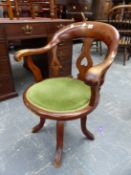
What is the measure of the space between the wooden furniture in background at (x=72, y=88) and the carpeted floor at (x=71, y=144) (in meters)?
0.08

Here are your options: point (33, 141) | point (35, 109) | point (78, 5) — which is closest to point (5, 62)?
point (33, 141)

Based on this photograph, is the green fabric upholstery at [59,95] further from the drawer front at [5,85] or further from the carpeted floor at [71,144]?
the drawer front at [5,85]

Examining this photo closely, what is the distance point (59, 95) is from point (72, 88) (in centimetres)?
Result: 13

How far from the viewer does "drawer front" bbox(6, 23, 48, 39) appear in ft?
5.27

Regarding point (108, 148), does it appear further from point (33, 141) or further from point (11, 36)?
point (11, 36)

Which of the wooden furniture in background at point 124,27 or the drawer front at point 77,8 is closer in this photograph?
A: the wooden furniture in background at point 124,27

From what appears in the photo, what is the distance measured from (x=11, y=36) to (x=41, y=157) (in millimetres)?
1145

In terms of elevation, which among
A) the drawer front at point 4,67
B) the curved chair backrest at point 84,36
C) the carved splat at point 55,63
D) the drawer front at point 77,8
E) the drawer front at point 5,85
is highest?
the drawer front at point 77,8

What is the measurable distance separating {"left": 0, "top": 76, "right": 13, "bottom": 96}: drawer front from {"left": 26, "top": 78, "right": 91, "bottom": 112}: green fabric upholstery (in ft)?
2.49

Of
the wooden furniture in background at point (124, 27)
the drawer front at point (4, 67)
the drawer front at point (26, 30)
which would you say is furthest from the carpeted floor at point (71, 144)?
the wooden furniture in background at point (124, 27)

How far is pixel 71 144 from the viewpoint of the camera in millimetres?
1259

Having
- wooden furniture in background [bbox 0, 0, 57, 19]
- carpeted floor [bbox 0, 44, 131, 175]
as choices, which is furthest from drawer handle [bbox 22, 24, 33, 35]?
carpeted floor [bbox 0, 44, 131, 175]

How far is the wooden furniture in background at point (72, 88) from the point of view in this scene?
86 cm

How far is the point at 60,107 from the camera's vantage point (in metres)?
0.90
